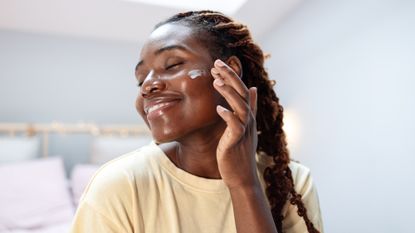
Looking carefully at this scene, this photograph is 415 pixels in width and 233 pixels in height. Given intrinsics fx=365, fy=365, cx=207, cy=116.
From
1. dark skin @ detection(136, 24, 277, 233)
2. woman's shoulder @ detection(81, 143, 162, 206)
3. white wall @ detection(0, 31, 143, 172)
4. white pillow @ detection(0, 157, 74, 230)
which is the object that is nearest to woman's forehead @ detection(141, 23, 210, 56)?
dark skin @ detection(136, 24, 277, 233)

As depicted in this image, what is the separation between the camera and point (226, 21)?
3.15 feet

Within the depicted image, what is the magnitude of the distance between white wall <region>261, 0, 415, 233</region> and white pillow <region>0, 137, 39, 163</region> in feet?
5.64

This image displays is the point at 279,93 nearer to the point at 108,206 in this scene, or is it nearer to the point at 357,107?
the point at 357,107

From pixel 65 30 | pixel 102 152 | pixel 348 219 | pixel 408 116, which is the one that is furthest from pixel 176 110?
pixel 65 30

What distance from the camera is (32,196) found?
80.9 inches

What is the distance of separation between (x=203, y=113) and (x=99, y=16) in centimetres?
191

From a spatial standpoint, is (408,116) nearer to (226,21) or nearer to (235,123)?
(226,21)

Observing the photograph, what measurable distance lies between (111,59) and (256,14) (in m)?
1.16

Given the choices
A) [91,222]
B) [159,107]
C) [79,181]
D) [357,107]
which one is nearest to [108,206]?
[91,222]

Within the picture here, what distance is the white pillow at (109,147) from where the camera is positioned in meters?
2.50

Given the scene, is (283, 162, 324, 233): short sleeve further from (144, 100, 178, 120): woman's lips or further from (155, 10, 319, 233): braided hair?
(144, 100, 178, 120): woman's lips

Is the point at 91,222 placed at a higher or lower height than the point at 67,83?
lower

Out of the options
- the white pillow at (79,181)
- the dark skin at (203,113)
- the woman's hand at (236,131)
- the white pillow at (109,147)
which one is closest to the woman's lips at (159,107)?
the dark skin at (203,113)

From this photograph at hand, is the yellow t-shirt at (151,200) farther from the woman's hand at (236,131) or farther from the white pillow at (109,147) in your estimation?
the white pillow at (109,147)
